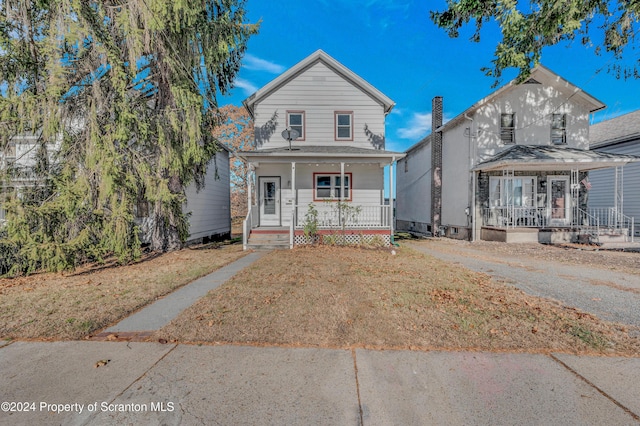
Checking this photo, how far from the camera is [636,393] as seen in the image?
2.32 meters

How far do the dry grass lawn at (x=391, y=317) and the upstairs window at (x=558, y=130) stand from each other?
12.4 metres

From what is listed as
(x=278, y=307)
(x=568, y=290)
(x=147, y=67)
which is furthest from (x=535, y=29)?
(x=147, y=67)

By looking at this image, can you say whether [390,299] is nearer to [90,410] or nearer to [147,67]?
[90,410]

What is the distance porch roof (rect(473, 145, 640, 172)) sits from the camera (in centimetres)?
1156

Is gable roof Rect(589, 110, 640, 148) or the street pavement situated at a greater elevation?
gable roof Rect(589, 110, 640, 148)

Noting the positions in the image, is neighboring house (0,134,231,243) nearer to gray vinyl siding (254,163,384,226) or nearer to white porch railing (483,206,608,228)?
gray vinyl siding (254,163,384,226)

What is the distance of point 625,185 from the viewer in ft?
50.1

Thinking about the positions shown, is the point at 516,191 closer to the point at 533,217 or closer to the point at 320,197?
the point at 533,217

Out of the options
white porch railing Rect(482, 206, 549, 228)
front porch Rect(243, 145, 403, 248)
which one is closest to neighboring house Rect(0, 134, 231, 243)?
front porch Rect(243, 145, 403, 248)

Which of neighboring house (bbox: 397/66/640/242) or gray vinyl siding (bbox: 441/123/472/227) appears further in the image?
gray vinyl siding (bbox: 441/123/472/227)

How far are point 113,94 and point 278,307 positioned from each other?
707cm

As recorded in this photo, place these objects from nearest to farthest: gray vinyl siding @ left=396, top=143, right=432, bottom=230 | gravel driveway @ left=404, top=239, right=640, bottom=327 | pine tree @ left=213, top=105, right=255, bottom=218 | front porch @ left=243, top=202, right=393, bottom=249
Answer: gravel driveway @ left=404, top=239, right=640, bottom=327
front porch @ left=243, top=202, right=393, bottom=249
gray vinyl siding @ left=396, top=143, right=432, bottom=230
pine tree @ left=213, top=105, right=255, bottom=218

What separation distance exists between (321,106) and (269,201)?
491 centimetres

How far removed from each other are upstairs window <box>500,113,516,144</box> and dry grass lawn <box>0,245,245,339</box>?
1404 centimetres
